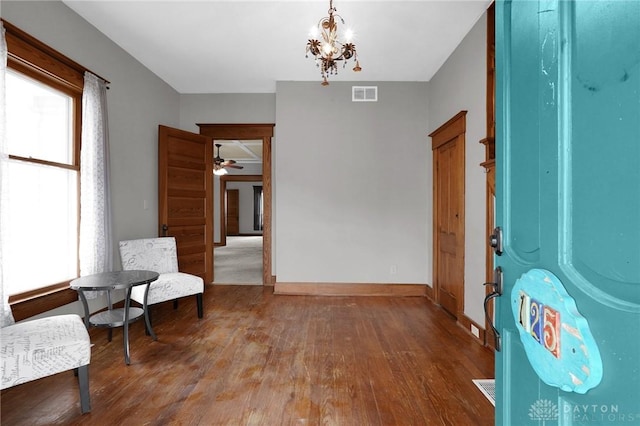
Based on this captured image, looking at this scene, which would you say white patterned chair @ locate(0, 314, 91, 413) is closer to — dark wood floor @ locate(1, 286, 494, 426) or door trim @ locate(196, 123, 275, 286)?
dark wood floor @ locate(1, 286, 494, 426)

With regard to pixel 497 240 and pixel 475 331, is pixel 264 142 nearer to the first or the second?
pixel 475 331

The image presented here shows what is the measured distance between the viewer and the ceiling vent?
14.5ft

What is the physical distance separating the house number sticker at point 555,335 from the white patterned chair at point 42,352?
226 cm

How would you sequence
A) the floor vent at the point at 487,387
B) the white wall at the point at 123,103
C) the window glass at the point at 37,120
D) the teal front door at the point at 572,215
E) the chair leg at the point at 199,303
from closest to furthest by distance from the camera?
the teal front door at the point at 572,215 < the floor vent at the point at 487,387 < the window glass at the point at 37,120 < the white wall at the point at 123,103 < the chair leg at the point at 199,303

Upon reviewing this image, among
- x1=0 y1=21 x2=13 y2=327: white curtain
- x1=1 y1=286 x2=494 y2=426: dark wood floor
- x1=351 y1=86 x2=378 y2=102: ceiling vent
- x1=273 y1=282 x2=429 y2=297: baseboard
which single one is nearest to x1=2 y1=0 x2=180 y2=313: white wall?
x1=0 y1=21 x2=13 y2=327: white curtain

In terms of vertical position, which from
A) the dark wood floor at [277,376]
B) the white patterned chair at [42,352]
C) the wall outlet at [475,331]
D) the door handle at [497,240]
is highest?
the door handle at [497,240]

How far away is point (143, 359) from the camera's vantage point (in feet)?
8.40

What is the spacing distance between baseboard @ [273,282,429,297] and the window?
242 cm

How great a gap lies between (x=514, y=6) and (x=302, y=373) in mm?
2376

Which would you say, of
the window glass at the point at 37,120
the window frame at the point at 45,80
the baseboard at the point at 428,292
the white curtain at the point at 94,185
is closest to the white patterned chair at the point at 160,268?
the white curtain at the point at 94,185

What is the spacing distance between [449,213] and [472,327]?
4.22ft


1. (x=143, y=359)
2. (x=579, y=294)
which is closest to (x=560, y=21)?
(x=579, y=294)

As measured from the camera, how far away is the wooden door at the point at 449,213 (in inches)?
132

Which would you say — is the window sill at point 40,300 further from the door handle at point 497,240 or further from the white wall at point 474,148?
the white wall at point 474,148
